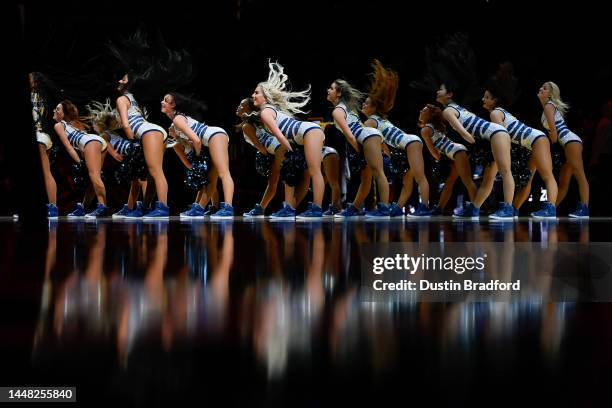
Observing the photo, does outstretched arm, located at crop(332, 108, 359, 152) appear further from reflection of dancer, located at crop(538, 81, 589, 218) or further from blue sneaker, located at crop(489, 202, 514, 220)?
reflection of dancer, located at crop(538, 81, 589, 218)

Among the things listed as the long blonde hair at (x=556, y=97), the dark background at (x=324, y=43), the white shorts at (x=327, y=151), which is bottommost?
the white shorts at (x=327, y=151)

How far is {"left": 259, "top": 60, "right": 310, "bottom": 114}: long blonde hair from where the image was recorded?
7.27 metres

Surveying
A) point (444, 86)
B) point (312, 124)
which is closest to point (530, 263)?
point (312, 124)

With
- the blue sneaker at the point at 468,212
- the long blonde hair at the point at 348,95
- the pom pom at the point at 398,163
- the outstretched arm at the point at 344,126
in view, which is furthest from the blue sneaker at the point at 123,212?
the blue sneaker at the point at 468,212

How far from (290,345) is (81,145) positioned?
713cm

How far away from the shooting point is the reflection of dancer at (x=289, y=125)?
6820 millimetres

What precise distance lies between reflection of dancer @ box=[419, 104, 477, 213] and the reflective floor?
20.1 ft

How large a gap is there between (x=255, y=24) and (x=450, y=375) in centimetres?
734

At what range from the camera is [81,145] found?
7.68 metres

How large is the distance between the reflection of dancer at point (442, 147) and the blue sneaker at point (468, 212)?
0.34m

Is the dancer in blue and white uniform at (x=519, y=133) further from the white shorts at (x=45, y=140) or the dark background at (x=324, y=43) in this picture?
the white shorts at (x=45, y=140)

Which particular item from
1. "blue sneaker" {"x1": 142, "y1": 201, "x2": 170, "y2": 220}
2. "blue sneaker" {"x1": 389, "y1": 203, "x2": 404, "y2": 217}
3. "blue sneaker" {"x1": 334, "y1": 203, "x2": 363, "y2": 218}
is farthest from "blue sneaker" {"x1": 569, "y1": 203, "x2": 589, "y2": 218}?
"blue sneaker" {"x1": 142, "y1": 201, "x2": 170, "y2": 220}

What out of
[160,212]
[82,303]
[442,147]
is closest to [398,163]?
[442,147]

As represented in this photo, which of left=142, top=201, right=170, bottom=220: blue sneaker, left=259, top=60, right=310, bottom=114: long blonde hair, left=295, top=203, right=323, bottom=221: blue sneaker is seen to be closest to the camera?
left=295, top=203, right=323, bottom=221: blue sneaker
